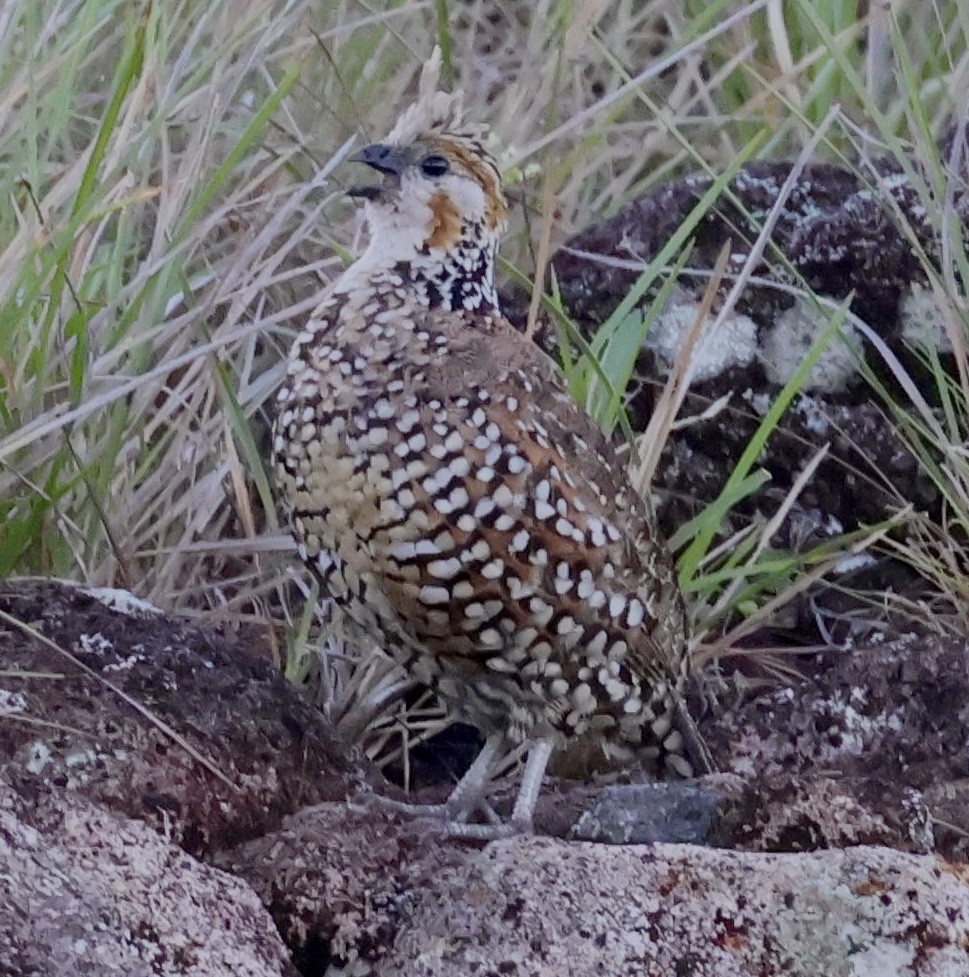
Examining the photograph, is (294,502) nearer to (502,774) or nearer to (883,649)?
(502,774)

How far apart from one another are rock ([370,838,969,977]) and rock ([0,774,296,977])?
0.72ft

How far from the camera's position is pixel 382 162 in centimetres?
303

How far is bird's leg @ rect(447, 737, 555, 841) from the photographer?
256 centimetres

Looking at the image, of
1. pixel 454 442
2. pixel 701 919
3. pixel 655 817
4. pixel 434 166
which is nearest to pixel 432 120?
pixel 434 166

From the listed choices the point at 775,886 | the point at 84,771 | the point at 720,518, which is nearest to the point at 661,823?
the point at 775,886

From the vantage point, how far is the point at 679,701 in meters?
3.09

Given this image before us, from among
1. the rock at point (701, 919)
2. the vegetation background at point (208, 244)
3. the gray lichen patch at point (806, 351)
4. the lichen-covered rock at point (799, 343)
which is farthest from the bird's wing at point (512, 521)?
the gray lichen patch at point (806, 351)

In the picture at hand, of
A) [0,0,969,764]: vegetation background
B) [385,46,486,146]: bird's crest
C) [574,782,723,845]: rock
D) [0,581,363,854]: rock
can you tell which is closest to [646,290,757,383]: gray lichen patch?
[0,0,969,764]: vegetation background

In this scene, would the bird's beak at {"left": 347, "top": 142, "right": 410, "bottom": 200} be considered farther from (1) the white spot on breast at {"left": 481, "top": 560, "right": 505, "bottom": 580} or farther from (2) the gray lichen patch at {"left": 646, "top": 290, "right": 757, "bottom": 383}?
(2) the gray lichen patch at {"left": 646, "top": 290, "right": 757, "bottom": 383}

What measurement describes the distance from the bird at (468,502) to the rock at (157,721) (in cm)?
21

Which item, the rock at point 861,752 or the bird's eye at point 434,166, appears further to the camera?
the bird's eye at point 434,166

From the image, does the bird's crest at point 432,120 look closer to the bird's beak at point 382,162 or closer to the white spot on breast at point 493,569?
the bird's beak at point 382,162

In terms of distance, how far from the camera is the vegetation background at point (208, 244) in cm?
314

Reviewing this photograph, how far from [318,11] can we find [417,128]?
1.55 metres
